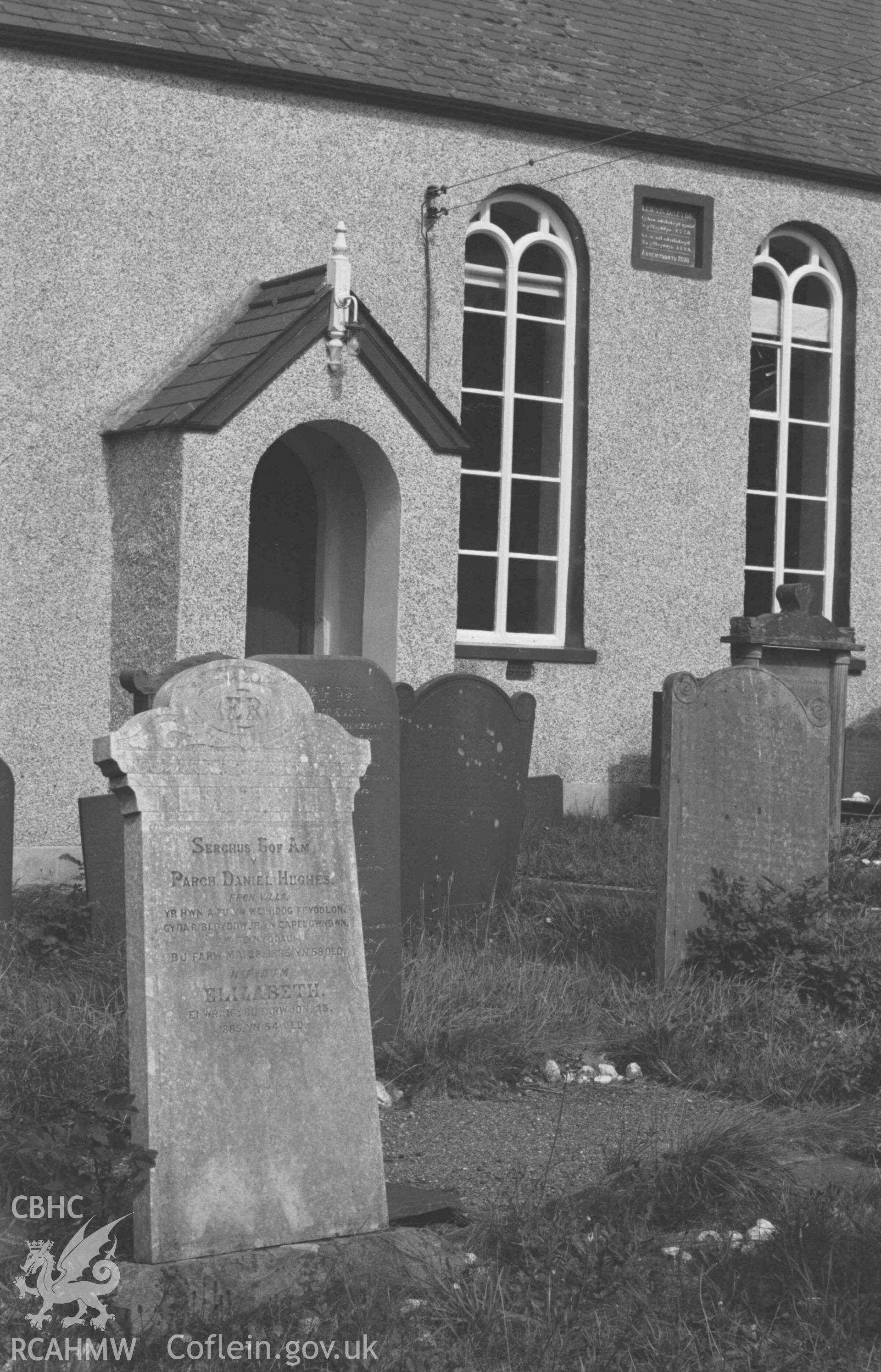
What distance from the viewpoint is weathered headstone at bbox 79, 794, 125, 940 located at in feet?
26.5

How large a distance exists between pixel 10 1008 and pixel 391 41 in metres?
9.00

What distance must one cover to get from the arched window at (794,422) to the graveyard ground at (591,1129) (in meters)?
5.91

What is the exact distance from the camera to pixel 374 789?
7098 millimetres

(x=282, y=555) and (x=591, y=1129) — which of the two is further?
(x=282, y=555)

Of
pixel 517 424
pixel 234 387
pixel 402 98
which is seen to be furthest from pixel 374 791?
pixel 402 98

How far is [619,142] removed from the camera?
45.9ft

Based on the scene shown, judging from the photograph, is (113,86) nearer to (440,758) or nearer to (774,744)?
(440,758)

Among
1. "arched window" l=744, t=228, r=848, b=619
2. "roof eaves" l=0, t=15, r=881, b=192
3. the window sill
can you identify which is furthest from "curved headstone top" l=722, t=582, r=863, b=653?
"roof eaves" l=0, t=15, r=881, b=192

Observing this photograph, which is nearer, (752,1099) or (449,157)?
(752,1099)

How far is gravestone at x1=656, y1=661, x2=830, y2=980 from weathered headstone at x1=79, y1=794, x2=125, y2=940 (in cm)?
244

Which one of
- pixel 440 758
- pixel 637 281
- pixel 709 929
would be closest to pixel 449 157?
pixel 637 281

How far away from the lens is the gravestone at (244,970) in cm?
444

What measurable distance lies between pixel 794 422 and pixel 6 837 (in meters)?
8.98

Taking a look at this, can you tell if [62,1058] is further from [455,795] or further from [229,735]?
[455,795]
